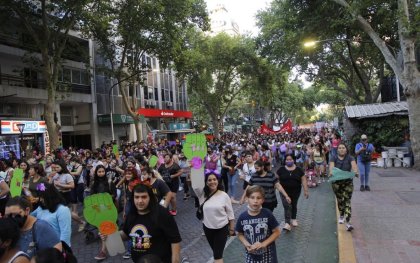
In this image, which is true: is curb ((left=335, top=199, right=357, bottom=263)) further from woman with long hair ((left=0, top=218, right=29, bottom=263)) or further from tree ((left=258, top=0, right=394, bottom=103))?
tree ((left=258, top=0, right=394, bottom=103))

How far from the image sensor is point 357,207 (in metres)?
8.88

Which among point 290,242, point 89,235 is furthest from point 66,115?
point 290,242

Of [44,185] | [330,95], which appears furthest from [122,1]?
[330,95]

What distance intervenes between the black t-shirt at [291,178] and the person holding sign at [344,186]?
2.00 feet

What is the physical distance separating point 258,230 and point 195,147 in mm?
4126

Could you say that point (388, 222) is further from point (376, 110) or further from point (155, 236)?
point (376, 110)

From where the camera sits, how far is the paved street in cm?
623

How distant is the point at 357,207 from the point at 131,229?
679cm

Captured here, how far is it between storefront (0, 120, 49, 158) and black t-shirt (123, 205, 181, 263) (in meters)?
16.0

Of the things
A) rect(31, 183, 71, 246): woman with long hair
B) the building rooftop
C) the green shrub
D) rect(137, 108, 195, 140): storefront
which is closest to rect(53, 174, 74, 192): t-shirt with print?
rect(31, 183, 71, 246): woman with long hair

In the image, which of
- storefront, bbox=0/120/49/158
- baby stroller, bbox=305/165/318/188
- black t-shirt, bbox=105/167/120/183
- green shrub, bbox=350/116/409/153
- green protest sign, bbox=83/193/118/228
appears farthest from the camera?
storefront, bbox=0/120/49/158

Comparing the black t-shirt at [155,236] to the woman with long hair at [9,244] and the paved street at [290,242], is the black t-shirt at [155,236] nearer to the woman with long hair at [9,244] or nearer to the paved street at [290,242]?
the woman with long hair at [9,244]

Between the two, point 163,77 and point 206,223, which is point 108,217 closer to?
point 206,223

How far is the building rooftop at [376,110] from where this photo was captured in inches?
763
